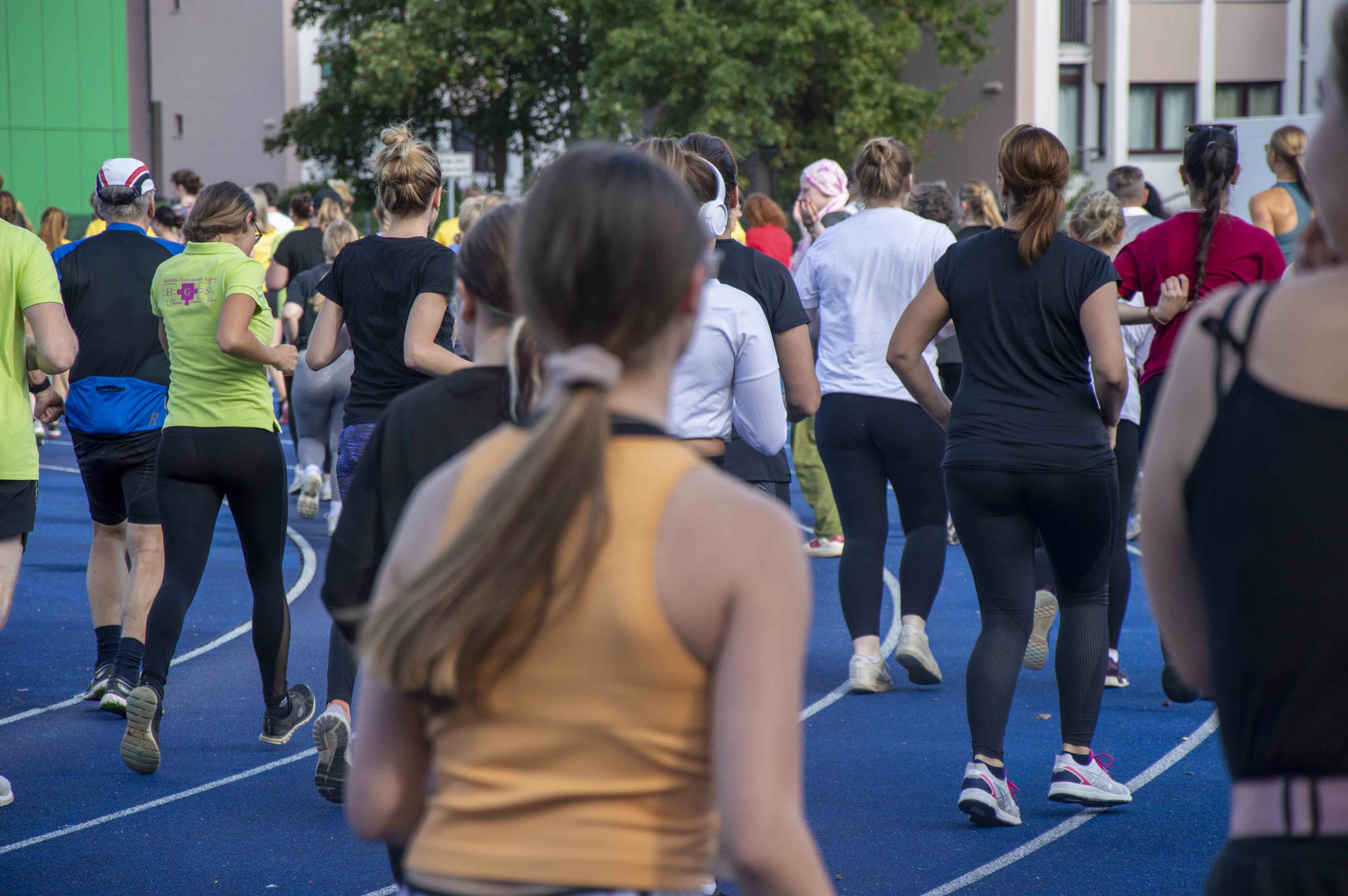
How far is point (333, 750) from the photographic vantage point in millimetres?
5102

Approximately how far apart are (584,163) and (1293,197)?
717cm

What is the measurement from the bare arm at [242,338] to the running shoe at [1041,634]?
3613mm

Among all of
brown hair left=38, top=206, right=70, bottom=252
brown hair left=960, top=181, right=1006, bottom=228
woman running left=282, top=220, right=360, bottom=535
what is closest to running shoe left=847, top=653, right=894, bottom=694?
brown hair left=960, top=181, right=1006, bottom=228

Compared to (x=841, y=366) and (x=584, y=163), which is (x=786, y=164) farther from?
(x=584, y=163)

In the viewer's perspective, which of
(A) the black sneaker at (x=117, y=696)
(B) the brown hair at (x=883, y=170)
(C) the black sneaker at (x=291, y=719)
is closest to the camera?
(C) the black sneaker at (x=291, y=719)

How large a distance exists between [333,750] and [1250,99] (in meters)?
38.6

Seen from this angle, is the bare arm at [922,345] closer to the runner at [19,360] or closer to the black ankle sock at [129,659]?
the runner at [19,360]

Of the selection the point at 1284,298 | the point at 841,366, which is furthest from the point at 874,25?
the point at 1284,298

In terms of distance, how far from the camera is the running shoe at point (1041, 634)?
23.9 ft

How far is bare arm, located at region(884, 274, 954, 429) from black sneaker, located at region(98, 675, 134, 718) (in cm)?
345

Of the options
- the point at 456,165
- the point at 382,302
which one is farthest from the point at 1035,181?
the point at 456,165

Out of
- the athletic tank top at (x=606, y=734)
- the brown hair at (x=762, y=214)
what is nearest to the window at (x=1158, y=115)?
the brown hair at (x=762, y=214)

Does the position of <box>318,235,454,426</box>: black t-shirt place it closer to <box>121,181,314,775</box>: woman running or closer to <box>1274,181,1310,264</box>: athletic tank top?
<box>121,181,314,775</box>: woman running

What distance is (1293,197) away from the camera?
8000 millimetres
